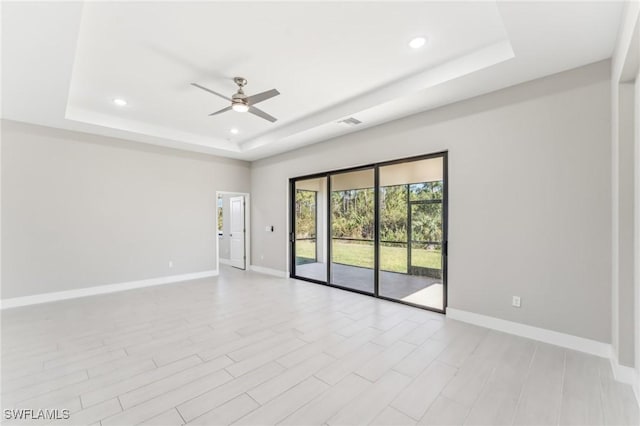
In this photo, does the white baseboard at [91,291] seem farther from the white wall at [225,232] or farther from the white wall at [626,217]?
the white wall at [626,217]

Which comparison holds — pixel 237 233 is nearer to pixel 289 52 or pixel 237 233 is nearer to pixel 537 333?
pixel 289 52

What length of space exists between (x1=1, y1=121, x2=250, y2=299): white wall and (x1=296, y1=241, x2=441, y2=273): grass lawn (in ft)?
10.6

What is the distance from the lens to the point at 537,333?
3127 millimetres

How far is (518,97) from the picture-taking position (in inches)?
129

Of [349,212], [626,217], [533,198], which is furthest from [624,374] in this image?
[349,212]

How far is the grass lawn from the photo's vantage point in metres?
4.65

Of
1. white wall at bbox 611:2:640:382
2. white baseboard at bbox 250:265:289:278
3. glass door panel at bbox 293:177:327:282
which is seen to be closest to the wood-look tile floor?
white wall at bbox 611:2:640:382

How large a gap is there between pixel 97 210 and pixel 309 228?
4367 mm

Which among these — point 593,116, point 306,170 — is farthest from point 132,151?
point 593,116

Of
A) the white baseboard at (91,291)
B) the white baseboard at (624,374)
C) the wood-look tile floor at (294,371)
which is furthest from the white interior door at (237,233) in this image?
the white baseboard at (624,374)

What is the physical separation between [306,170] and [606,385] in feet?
17.1

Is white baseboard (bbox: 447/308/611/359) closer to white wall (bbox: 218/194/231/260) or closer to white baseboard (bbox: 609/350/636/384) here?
white baseboard (bbox: 609/350/636/384)

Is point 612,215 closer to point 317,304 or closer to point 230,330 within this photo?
point 317,304

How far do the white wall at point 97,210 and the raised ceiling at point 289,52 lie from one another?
706 mm
